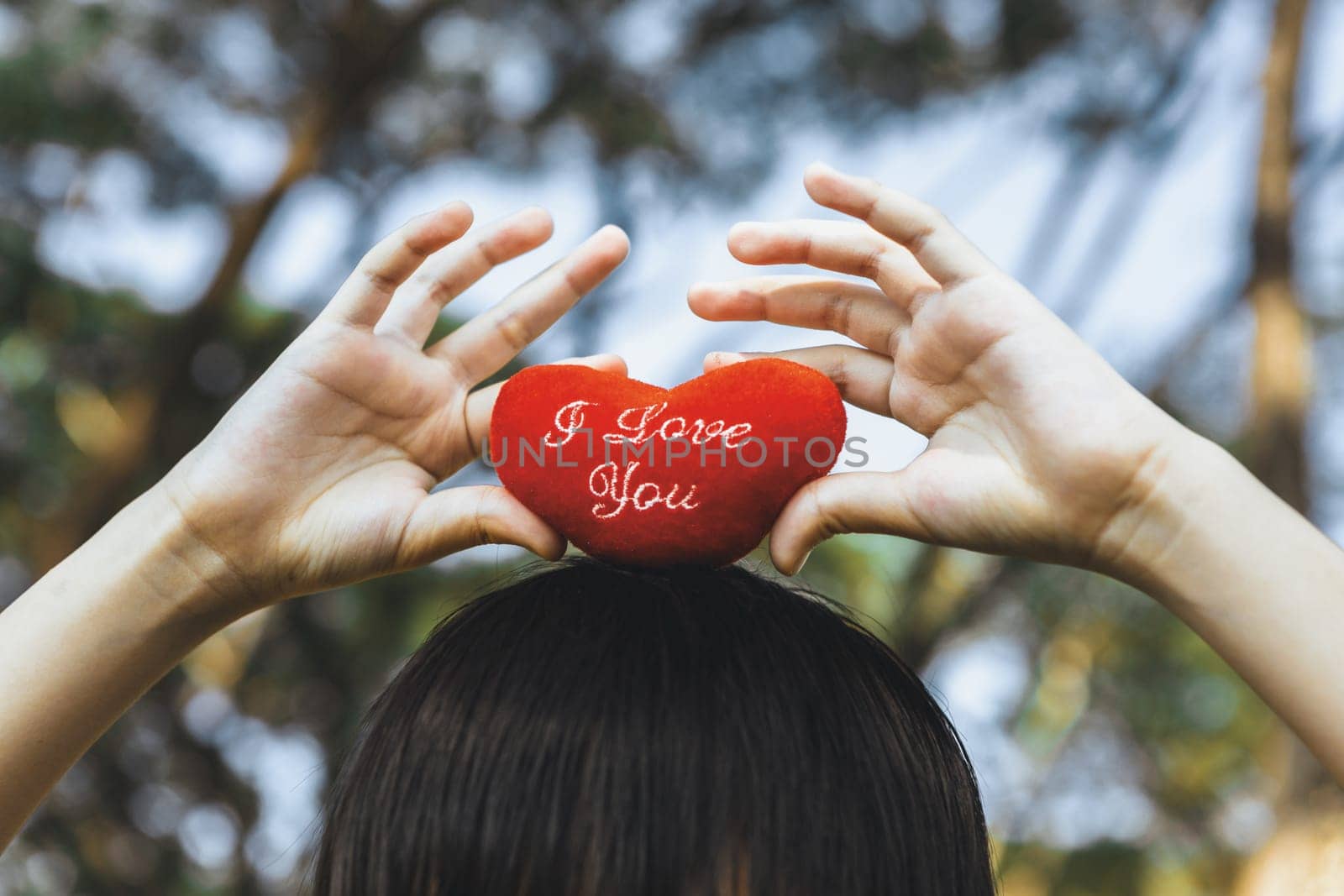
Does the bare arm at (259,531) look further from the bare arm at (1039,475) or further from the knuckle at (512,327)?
the bare arm at (1039,475)

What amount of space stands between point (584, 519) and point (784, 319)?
0.97 ft

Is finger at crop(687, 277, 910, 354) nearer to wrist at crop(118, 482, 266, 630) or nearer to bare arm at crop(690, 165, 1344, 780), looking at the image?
bare arm at crop(690, 165, 1344, 780)

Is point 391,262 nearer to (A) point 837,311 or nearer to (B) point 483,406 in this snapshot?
(B) point 483,406

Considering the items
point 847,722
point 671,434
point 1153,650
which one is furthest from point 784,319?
point 1153,650

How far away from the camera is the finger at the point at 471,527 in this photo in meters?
0.83

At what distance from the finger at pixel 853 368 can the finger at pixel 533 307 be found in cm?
16

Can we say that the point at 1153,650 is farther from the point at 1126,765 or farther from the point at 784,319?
the point at 784,319

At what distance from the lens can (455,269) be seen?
0.97 meters

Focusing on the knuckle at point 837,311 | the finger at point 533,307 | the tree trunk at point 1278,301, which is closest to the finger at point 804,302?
the knuckle at point 837,311

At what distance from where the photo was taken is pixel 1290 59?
10.5 feet

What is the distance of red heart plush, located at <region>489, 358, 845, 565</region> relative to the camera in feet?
2.54

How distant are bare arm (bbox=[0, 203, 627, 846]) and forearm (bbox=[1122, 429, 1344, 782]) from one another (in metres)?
0.47

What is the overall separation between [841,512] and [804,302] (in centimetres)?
23

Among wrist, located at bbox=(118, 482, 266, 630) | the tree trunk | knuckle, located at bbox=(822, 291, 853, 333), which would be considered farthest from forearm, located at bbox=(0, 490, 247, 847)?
the tree trunk
